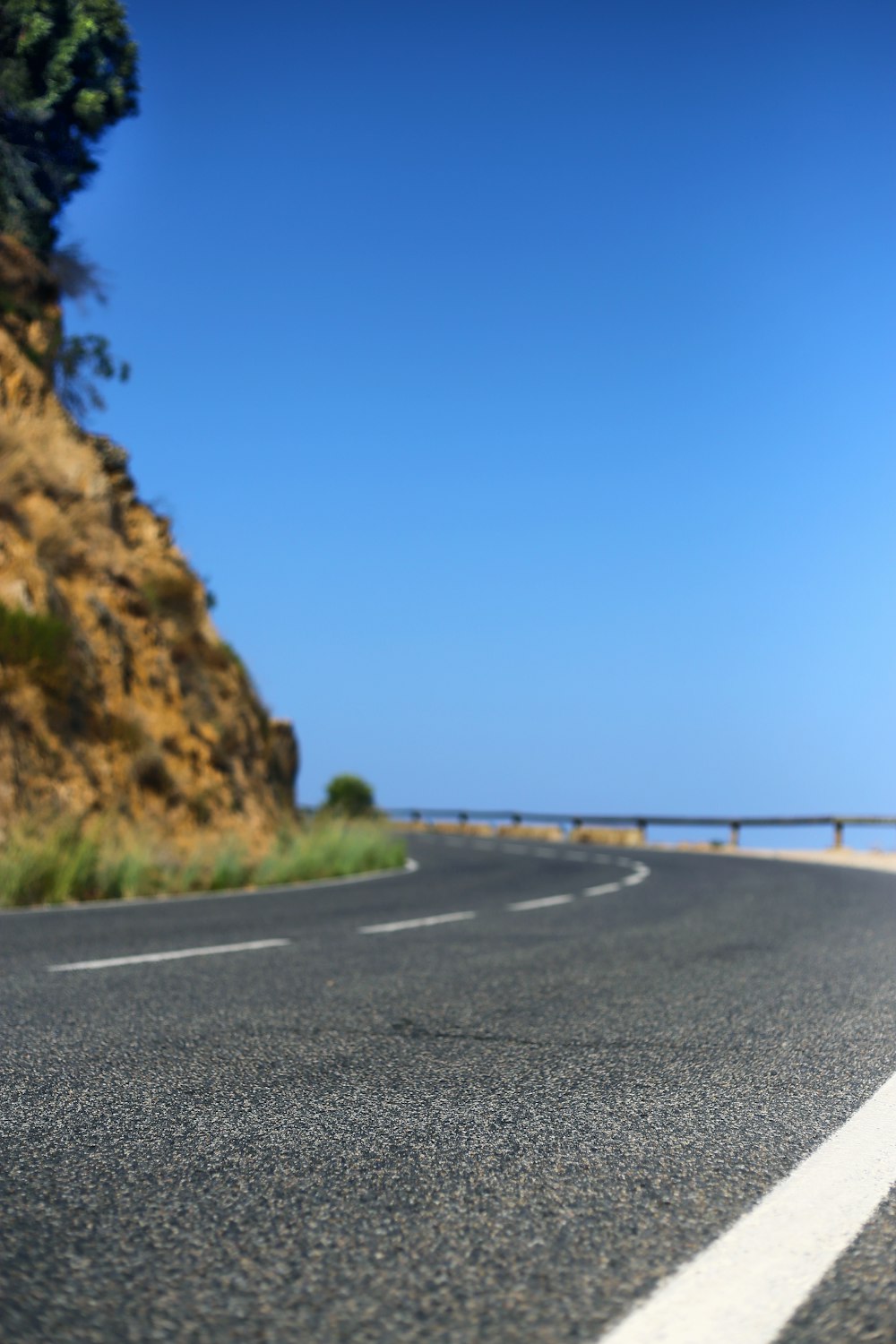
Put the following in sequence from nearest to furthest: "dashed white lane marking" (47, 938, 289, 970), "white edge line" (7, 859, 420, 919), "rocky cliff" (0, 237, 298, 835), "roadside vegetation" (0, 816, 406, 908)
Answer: "dashed white lane marking" (47, 938, 289, 970), "white edge line" (7, 859, 420, 919), "roadside vegetation" (0, 816, 406, 908), "rocky cliff" (0, 237, 298, 835)

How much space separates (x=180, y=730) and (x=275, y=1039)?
17.0 m

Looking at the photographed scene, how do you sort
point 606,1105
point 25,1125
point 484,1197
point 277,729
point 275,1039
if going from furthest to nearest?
point 277,729 < point 275,1039 < point 606,1105 < point 25,1125 < point 484,1197

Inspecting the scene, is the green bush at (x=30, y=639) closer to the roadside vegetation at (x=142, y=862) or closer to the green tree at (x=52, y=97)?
the roadside vegetation at (x=142, y=862)

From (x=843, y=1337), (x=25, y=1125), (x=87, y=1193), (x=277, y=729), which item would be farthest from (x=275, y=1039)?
(x=277, y=729)

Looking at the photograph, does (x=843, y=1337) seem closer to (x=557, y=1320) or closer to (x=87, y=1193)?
(x=557, y=1320)

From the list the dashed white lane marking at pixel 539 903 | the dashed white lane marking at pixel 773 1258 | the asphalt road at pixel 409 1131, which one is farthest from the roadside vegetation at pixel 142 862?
the dashed white lane marking at pixel 773 1258

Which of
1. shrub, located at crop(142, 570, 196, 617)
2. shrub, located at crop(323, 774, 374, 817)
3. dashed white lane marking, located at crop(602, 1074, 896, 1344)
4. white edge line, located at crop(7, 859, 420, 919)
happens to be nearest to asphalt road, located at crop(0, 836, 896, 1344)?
dashed white lane marking, located at crop(602, 1074, 896, 1344)

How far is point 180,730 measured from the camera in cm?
2155

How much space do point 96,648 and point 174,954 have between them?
12.9 metres

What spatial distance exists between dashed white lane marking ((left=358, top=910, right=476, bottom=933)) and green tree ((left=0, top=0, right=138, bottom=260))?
16.8 m

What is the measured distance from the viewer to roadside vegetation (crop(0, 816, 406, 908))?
1379 centimetres

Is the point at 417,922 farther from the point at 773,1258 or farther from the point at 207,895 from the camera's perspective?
the point at 773,1258

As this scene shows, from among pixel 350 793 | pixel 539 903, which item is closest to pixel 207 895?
pixel 539 903

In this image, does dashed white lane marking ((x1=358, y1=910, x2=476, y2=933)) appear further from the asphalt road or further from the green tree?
the green tree
